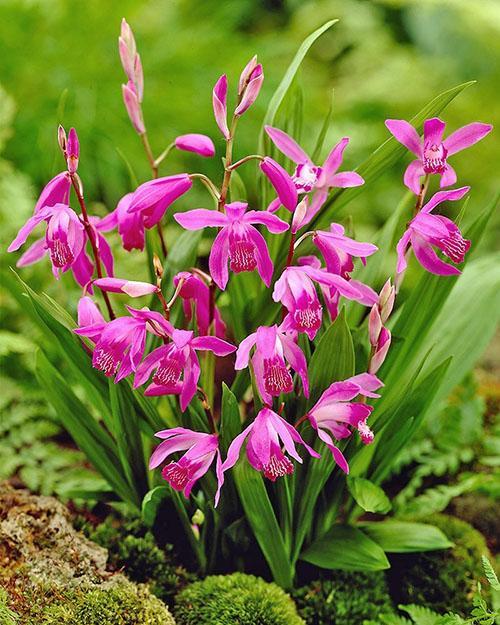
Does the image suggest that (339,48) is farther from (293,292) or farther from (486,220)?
(293,292)

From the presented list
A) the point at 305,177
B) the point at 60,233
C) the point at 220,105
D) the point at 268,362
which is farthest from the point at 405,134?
the point at 60,233

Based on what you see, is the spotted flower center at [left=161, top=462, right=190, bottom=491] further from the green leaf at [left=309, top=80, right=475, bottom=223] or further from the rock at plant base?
the green leaf at [left=309, top=80, right=475, bottom=223]

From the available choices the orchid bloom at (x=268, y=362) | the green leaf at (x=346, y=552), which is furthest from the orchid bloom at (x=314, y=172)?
the green leaf at (x=346, y=552)

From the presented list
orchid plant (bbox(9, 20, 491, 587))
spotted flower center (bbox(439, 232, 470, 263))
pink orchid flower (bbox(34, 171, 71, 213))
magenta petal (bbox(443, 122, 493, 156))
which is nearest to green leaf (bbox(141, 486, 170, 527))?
orchid plant (bbox(9, 20, 491, 587))

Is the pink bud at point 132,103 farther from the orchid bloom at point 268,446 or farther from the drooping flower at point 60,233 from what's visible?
the orchid bloom at point 268,446

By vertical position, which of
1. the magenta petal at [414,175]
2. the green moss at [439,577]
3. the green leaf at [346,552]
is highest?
the magenta petal at [414,175]

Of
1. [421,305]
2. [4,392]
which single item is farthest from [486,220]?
[4,392]
